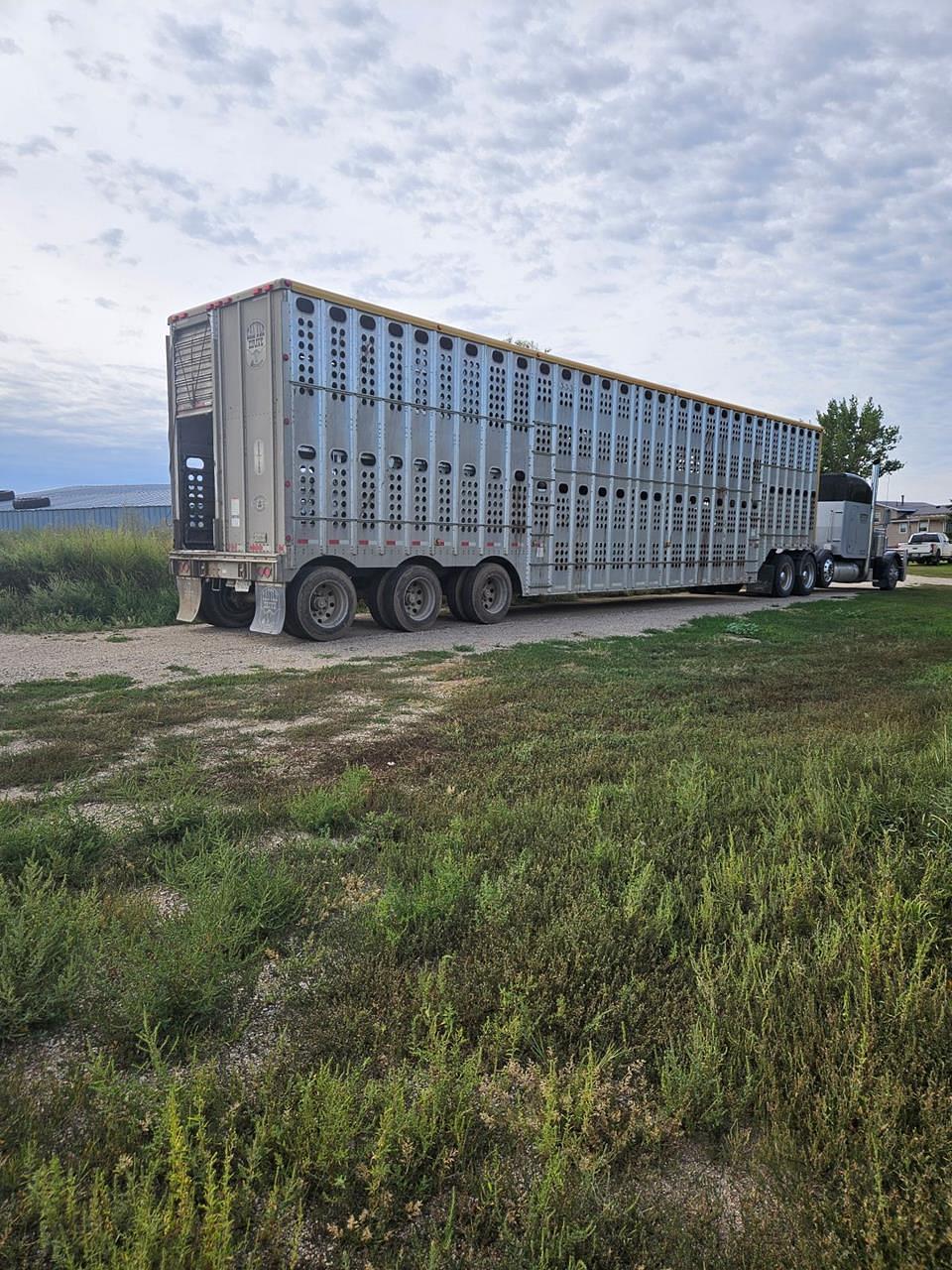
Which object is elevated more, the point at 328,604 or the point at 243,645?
the point at 328,604

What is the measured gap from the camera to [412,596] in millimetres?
12477

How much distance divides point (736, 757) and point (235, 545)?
8472 millimetres

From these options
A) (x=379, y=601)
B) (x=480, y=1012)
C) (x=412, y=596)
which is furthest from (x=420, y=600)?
(x=480, y=1012)

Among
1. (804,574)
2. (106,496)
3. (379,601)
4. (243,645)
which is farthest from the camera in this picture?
(106,496)

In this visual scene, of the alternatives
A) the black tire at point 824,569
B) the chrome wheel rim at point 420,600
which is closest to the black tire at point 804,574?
the black tire at point 824,569

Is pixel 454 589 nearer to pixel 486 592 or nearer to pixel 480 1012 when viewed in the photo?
pixel 486 592

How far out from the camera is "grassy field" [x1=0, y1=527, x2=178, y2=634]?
12539 millimetres

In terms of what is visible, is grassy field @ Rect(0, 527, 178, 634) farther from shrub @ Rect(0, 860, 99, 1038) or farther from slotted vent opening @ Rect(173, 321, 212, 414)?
shrub @ Rect(0, 860, 99, 1038)

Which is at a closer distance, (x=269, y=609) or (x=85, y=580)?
(x=269, y=609)

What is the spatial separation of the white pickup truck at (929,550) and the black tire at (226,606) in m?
47.9

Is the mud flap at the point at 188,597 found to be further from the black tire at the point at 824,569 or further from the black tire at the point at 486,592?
the black tire at the point at 824,569

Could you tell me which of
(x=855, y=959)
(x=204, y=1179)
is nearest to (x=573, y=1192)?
(x=204, y=1179)

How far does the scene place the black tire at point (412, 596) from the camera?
12055 mm

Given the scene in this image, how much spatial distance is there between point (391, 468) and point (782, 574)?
14053 mm
